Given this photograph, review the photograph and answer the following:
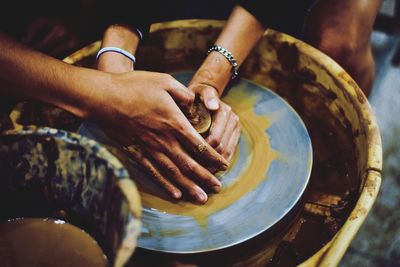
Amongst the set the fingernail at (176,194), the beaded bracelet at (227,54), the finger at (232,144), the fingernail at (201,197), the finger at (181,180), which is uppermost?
the beaded bracelet at (227,54)

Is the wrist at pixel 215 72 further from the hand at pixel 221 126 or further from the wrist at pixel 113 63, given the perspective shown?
the wrist at pixel 113 63

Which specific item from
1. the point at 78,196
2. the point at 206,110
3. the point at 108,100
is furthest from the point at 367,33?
the point at 78,196

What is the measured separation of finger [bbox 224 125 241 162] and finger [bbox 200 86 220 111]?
0.34 feet

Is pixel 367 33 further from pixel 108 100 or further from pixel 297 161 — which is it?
pixel 108 100

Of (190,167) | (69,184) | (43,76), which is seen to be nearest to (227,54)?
(190,167)

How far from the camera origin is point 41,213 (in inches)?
33.7

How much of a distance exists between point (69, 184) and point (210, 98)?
52cm

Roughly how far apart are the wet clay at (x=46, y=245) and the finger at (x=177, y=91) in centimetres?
39

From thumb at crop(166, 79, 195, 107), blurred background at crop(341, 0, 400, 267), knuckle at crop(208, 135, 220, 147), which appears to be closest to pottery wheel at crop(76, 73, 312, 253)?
knuckle at crop(208, 135, 220, 147)

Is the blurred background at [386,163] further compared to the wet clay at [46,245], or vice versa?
the blurred background at [386,163]

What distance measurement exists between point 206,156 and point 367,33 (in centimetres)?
82

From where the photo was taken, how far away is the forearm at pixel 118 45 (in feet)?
4.05

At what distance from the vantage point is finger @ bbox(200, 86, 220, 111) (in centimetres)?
113

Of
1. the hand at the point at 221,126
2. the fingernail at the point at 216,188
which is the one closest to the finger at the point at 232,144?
the hand at the point at 221,126
